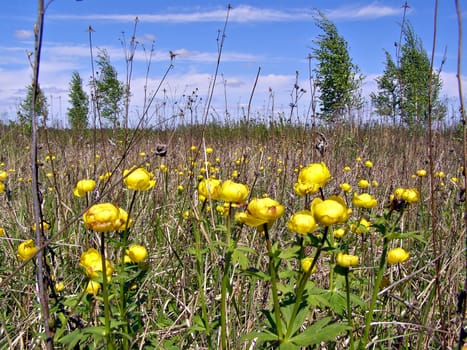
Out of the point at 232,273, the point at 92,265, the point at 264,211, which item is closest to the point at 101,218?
the point at 92,265

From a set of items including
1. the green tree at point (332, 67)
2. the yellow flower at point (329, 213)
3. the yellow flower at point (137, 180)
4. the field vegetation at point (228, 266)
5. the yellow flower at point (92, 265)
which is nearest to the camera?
the yellow flower at point (329, 213)

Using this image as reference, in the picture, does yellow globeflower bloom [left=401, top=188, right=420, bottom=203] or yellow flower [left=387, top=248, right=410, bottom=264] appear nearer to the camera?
yellow globeflower bloom [left=401, top=188, right=420, bottom=203]

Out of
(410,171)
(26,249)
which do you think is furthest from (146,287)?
(410,171)

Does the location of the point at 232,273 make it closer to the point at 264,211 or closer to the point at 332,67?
the point at 264,211

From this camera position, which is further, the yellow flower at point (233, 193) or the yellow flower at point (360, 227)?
the yellow flower at point (360, 227)

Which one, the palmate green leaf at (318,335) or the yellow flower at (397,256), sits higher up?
the yellow flower at (397,256)

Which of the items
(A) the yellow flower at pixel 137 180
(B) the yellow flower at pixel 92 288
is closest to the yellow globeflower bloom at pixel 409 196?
(A) the yellow flower at pixel 137 180

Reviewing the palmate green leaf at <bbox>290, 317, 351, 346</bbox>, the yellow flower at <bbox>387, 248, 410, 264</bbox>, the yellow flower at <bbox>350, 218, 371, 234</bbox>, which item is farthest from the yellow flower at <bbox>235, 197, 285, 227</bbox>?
the yellow flower at <bbox>387, 248, 410, 264</bbox>

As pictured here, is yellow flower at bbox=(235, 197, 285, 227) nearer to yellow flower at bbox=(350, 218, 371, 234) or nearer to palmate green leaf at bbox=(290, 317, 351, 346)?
Answer: palmate green leaf at bbox=(290, 317, 351, 346)

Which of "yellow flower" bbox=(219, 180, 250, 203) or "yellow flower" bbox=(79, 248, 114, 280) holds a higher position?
"yellow flower" bbox=(219, 180, 250, 203)

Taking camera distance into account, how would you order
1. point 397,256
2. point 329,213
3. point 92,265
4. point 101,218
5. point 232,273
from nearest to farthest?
point 329,213 < point 101,218 < point 92,265 < point 397,256 < point 232,273

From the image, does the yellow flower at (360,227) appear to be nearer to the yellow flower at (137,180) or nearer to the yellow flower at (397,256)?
the yellow flower at (397,256)

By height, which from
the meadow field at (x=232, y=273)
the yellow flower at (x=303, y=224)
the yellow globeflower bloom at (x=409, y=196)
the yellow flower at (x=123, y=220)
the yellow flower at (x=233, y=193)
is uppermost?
the yellow flower at (x=233, y=193)

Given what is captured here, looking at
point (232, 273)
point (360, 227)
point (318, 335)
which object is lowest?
point (232, 273)
